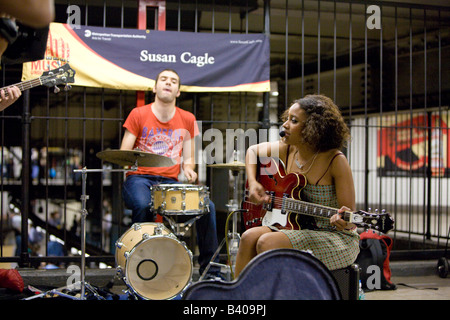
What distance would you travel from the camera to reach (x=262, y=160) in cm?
340

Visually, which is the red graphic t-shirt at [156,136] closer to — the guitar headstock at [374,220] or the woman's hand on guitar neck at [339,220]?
the woman's hand on guitar neck at [339,220]

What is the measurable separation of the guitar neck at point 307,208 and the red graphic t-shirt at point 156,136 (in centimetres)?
203

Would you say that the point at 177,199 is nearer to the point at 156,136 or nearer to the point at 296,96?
the point at 156,136

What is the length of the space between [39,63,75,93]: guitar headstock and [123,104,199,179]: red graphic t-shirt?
68 centimetres

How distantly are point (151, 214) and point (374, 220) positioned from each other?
93.9 inches

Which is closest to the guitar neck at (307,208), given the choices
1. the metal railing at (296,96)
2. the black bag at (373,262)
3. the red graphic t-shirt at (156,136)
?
the red graphic t-shirt at (156,136)

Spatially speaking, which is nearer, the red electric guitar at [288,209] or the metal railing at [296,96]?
the red electric guitar at [288,209]

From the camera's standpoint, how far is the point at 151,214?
4555mm

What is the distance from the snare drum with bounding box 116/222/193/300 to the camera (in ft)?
13.1

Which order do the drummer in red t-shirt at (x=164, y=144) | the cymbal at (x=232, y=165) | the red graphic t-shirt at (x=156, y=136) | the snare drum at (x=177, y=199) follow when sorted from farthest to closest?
the red graphic t-shirt at (x=156, y=136) → the drummer in red t-shirt at (x=164, y=144) → the cymbal at (x=232, y=165) → the snare drum at (x=177, y=199)

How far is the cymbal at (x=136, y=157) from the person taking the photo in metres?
3.89

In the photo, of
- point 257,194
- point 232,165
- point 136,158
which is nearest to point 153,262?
point 136,158

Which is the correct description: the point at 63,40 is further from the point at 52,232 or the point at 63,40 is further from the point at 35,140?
the point at 35,140
